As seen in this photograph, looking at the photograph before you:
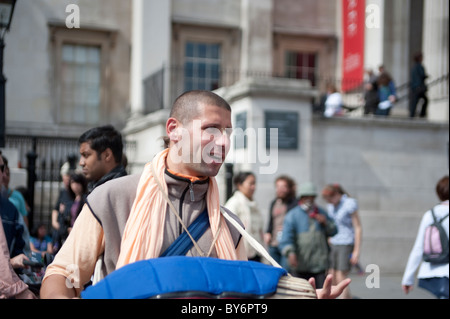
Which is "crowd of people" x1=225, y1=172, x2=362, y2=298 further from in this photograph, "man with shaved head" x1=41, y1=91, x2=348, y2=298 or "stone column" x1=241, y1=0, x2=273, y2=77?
"stone column" x1=241, y1=0, x2=273, y2=77

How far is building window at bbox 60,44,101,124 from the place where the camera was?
21062 millimetres

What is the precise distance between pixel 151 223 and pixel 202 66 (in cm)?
2032

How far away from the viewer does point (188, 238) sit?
242 centimetres

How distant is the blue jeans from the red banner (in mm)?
12515

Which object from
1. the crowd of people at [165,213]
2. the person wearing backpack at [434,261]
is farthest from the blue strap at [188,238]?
the person wearing backpack at [434,261]

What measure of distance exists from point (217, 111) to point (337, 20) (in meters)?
22.0

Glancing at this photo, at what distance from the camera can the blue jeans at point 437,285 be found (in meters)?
6.52

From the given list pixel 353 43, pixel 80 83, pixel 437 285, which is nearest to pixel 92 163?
pixel 437 285

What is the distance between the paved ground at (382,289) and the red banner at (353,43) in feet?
26.6

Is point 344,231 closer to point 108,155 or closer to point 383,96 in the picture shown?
point 108,155

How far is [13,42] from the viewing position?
1984 cm

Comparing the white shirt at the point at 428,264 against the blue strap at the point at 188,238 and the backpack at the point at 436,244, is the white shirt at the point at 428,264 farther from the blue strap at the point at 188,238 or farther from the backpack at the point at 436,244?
the blue strap at the point at 188,238

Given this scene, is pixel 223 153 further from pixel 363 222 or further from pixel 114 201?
pixel 363 222

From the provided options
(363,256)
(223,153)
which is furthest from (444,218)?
(363,256)
